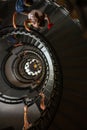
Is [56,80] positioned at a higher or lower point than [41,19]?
lower

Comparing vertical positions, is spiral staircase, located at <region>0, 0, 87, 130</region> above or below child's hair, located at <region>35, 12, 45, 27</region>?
below

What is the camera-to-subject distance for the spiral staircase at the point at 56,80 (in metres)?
6.64

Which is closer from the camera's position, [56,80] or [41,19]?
[56,80]

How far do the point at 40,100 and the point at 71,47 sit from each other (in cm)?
328

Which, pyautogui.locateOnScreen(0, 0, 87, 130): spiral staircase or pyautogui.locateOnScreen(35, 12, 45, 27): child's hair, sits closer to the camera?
pyautogui.locateOnScreen(0, 0, 87, 130): spiral staircase

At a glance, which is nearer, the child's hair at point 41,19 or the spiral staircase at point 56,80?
the spiral staircase at point 56,80

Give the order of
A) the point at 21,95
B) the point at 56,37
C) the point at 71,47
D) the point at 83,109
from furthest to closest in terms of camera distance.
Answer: the point at 21,95, the point at 56,37, the point at 71,47, the point at 83,109

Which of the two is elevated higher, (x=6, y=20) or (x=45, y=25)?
(x=6, y=20)

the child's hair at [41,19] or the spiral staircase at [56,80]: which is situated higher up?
the child's hair at [41,19]

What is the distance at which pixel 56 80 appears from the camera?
7117 millimetres

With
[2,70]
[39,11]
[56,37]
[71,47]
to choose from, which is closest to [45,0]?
[39,11]

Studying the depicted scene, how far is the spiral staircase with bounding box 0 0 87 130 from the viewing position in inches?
261

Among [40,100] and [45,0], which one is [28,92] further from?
[45,0]

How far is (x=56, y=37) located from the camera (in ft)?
25.7
